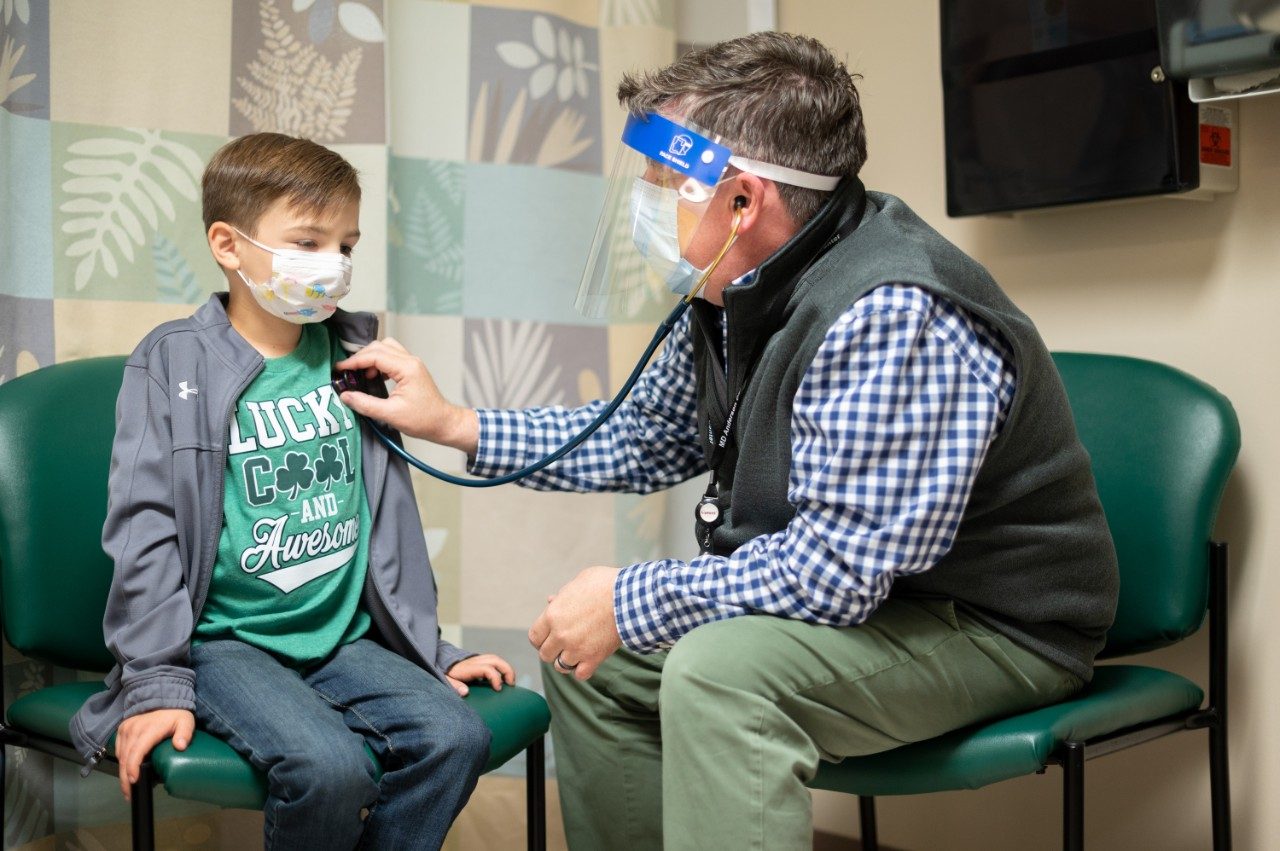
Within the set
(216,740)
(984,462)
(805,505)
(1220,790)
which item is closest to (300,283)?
(216,740)

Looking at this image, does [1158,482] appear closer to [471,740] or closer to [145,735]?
[471,740]

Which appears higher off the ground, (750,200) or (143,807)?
(750,200)

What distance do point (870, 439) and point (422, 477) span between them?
1.05 metres

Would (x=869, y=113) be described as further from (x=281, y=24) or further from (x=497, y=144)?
(x=281, y=24)

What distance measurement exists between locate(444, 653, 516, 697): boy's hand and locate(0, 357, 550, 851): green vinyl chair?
0.06ft

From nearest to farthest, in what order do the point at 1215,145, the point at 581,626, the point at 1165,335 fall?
the point at 581,626, the point at 1215,145, the point at 1165,335

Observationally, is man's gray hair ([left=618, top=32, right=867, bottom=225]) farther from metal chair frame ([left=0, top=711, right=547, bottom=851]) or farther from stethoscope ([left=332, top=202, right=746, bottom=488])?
metal chair frame ([left=0, top=711, right=547, bottom=851])

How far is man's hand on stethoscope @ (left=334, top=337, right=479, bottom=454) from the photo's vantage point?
62.2 inches

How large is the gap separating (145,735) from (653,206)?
811 millimetres

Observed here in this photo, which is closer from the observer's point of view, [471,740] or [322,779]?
[322,779]

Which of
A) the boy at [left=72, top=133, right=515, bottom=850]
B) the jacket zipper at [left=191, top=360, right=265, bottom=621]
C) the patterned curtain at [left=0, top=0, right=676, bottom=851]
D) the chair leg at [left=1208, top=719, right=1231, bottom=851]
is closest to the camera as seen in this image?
the boy at [left=72, top=133, right=515, bottom=850]

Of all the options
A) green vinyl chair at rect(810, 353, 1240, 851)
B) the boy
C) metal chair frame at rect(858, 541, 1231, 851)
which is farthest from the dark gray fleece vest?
the boy

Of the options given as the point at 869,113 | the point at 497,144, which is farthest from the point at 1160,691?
the point at 497,144

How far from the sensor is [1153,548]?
1604mm
